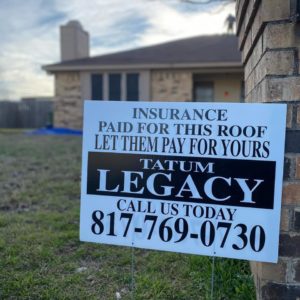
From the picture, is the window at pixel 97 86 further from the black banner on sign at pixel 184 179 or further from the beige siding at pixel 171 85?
the black banner on sign at pixel 184 179

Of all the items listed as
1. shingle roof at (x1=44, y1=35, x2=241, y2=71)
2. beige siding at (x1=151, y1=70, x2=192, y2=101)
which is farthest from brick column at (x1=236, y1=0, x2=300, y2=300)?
beige siding at (x1=151, y1=70, x2=192, y2=101)

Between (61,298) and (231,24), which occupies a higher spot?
(231,24)

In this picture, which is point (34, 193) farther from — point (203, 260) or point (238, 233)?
point (238, 233)

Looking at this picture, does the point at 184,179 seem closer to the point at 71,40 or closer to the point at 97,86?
the point at 97,86

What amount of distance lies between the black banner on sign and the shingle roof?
40.8 ft

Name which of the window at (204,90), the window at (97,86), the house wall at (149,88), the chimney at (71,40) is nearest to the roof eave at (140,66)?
the house wall at (149,88)

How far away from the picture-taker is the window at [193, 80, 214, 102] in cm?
1542

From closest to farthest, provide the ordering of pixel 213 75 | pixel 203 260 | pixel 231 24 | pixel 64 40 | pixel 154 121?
pixel 154 121, pixel 203 260, pixel 231 24, pixel 213 75, pixel 64 40

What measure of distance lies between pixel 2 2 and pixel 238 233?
10143 mm

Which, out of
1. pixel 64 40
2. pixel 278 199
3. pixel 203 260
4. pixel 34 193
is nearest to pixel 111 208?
pixel 278 199

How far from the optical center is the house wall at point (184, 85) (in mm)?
14789

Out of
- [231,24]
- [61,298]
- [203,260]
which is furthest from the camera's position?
[231,24]

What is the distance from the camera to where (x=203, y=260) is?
305 centimetres

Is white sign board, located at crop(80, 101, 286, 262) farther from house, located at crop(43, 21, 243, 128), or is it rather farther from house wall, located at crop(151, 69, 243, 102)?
house wall, located at crop(151, 69, 243, 102)
